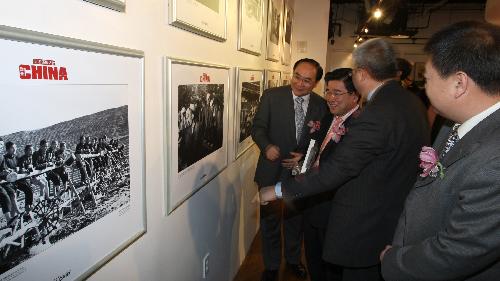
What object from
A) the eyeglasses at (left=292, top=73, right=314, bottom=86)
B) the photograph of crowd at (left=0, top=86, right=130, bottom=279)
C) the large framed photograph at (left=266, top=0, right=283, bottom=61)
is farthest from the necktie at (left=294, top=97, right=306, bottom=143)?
the photograph of crowd at (left=0, top=86, right=130, bottom=279)

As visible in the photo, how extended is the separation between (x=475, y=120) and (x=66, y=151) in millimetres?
1272

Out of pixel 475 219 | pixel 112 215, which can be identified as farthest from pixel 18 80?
pixel 475 219

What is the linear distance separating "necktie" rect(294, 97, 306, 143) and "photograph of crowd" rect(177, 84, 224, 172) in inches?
36.3

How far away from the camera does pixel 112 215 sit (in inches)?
43.3

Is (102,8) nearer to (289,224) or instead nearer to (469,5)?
(289,224)

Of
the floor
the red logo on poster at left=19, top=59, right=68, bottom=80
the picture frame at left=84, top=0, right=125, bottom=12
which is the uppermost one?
the picture frame at left=84, top=0, right=125, bottom=12

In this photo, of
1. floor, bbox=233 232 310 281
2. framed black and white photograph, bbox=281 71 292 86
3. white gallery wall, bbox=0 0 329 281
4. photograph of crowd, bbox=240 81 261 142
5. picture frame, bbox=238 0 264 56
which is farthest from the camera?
framed black and white photograph, bbox=281 71 292 86

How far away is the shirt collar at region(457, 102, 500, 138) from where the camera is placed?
1060mm

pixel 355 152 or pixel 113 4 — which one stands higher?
pixel 113 4

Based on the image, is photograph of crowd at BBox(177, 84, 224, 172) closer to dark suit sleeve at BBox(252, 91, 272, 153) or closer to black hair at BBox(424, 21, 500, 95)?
dark suit sleeve at BBox(252, 91, 272, 153)

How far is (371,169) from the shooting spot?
1766mm

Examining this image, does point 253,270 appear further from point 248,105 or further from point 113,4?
point 113,4

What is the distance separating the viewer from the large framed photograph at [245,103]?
2542mm

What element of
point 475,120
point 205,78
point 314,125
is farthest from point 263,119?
point 475,120
